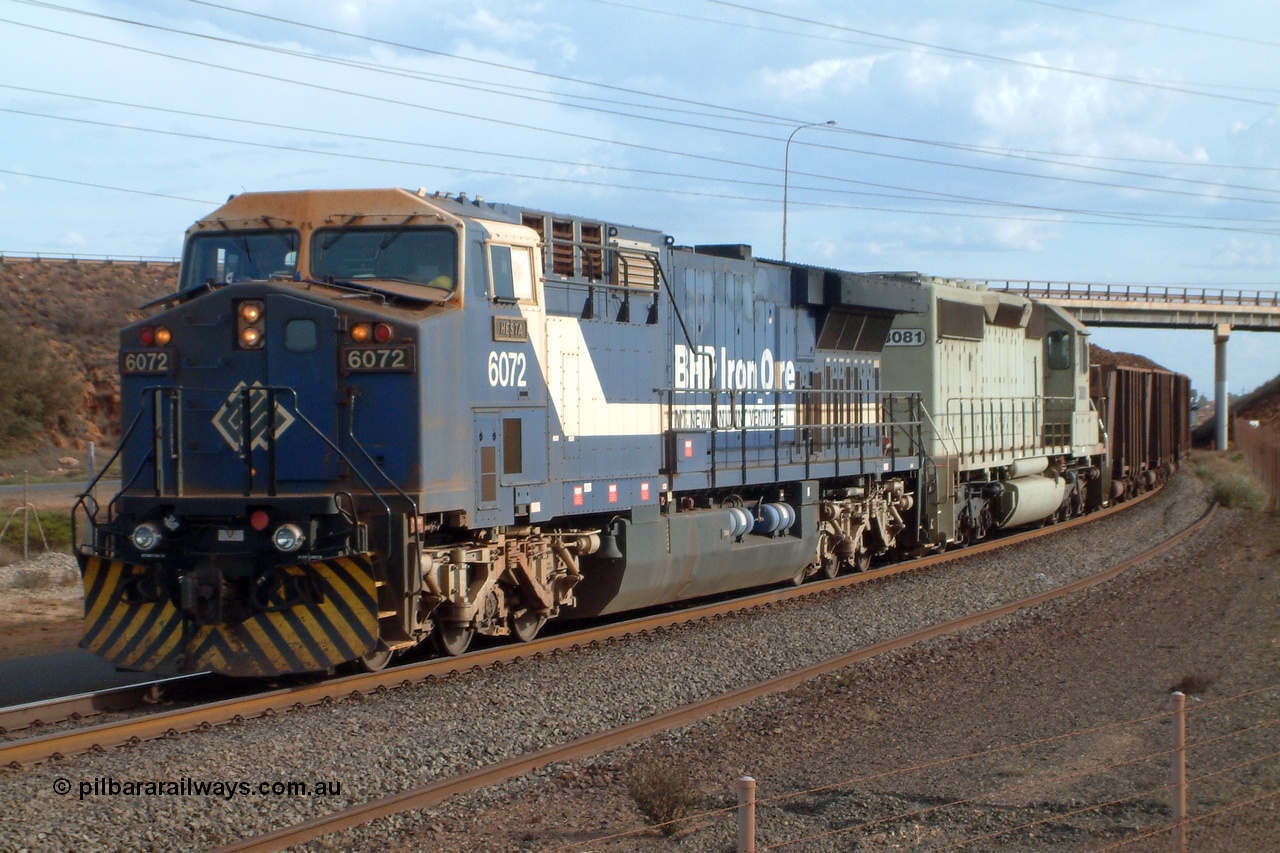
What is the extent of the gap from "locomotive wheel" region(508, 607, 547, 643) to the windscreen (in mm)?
3666

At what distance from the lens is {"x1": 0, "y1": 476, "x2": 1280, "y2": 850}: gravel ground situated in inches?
249

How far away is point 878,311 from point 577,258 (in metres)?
7.71

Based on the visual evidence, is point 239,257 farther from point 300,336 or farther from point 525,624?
point 525,624

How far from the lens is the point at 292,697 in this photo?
28.9 feet

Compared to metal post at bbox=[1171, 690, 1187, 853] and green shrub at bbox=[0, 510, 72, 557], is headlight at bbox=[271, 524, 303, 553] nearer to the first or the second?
metal post at bbox=[1171, 690, 1187, 853]

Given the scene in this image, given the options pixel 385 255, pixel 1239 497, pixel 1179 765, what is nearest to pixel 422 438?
pixel 385 255

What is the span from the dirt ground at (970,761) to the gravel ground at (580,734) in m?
0.03

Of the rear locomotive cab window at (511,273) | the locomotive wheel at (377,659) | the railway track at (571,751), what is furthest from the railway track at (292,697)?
the rear locomotive cab window at (511,273)

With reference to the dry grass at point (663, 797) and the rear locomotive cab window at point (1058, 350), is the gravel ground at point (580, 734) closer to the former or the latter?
the dry grass at point (663, 797)

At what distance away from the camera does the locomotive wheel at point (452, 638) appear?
10383 millimetres

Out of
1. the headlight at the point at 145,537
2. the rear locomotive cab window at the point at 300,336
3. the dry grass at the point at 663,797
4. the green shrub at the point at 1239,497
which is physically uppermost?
the rear locomotive cab window at the point at 300,336

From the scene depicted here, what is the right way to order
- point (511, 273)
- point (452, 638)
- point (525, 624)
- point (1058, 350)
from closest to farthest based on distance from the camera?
1. point (511, 273)
2. point (452, 638)
3. point (525, 624)
4. point (1058, 350)

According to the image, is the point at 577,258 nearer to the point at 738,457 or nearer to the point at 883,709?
the point at 738,457

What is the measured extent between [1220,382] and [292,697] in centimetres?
7582
